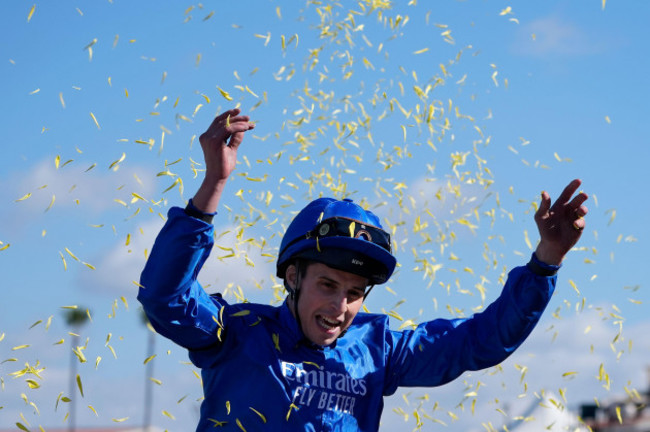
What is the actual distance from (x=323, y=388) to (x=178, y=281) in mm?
968

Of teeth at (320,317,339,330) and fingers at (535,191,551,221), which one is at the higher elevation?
fingers at (535,191,551,221)

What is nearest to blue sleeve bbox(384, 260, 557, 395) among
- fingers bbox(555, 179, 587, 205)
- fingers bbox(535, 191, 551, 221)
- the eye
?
fingers bbox(535, 191, 551, 221)

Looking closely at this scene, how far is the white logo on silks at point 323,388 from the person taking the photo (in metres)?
4.91

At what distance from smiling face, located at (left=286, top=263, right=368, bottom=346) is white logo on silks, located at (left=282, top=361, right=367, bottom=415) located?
0.57 feet

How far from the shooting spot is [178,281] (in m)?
4.59

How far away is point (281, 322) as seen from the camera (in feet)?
Result: 16.7

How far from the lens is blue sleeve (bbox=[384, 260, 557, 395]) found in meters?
5.19

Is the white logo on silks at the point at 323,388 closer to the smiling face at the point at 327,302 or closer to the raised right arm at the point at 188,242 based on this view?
the smiling face at the point at 327,302

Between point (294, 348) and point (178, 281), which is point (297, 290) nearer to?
point (294, 348)

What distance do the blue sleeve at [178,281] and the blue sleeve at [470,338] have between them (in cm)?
111

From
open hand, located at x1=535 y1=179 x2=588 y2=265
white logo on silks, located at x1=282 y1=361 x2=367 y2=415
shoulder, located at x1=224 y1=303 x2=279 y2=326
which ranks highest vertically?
open hand, located at x1=535 y1=179 x2=588 y2=265

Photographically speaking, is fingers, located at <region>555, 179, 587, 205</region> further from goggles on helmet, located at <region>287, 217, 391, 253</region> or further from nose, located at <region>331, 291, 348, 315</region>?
nose, located at <region>331, 291, 348, 315</region>

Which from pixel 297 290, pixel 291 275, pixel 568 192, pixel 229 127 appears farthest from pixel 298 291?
pixel 568 192

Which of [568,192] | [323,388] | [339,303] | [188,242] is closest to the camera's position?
[188,242]
